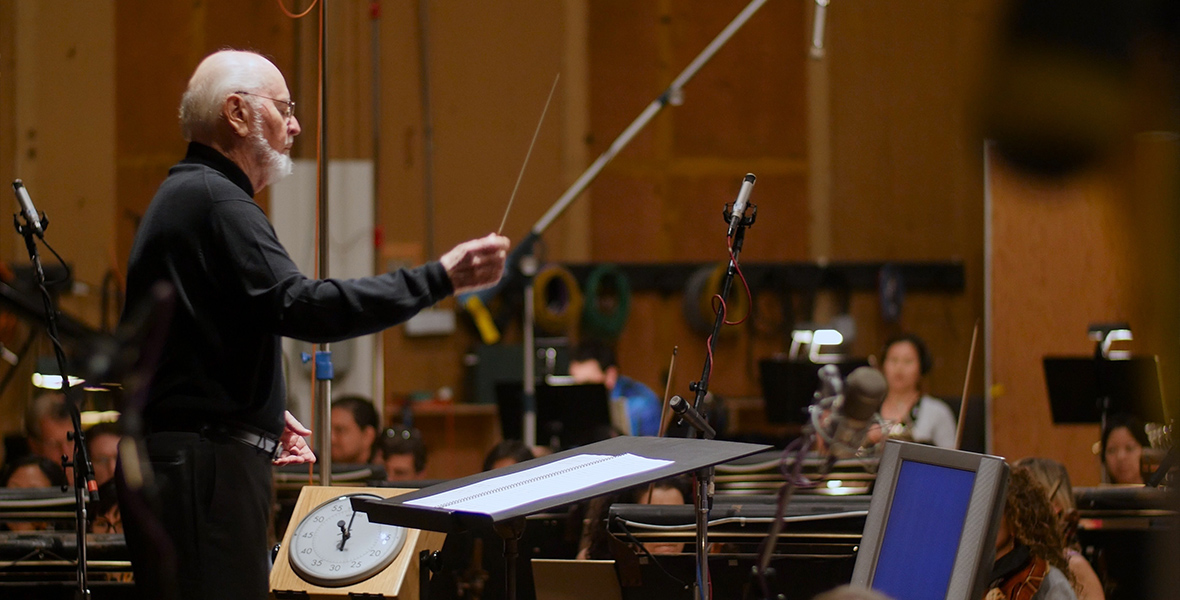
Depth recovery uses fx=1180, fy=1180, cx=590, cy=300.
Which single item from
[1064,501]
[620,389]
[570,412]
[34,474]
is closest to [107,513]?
[34,474]

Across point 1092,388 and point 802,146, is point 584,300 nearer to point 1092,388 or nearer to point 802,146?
point 802,146

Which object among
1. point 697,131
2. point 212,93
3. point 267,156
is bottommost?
point 267,156

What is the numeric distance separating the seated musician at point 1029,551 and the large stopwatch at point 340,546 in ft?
4.43

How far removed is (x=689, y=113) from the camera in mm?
7746

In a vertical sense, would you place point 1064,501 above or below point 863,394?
below

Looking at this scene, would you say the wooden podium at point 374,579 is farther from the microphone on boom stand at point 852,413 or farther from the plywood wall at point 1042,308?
the plywood wall at point 1042,308

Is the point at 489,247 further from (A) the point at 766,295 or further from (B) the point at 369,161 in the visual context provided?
(A) the point at 766,295

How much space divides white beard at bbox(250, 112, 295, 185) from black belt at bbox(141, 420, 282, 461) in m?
0.49

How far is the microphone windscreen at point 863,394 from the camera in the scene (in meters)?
1.27

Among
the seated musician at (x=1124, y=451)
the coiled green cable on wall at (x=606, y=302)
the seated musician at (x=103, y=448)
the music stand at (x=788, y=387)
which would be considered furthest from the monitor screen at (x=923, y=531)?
the coiled green cable on wall at (x=606, y=302)

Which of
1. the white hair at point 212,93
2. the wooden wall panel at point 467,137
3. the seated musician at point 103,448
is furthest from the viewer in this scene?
the wooden wall panel at point 467,137

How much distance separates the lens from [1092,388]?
4961 millimetres

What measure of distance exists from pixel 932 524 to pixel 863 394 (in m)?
0.79

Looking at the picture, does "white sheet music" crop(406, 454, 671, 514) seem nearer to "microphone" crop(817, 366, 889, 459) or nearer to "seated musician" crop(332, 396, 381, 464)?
"microphone" crop(817, 366, 889, 459)
